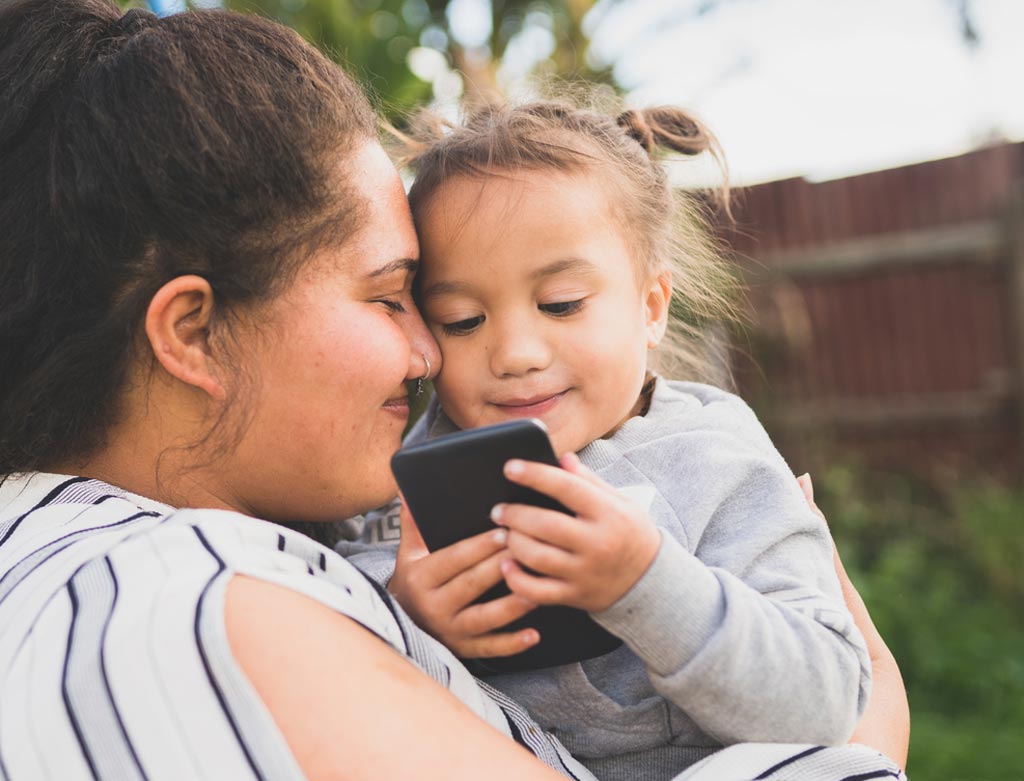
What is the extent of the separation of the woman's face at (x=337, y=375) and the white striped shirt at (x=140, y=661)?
0.35 m

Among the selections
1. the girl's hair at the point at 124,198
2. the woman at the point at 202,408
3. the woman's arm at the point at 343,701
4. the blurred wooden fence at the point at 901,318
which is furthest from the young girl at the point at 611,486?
the blurred wooden fence at the point at 901,318

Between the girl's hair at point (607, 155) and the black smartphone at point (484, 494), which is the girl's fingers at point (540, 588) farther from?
the girl's hair at point (607, 155)

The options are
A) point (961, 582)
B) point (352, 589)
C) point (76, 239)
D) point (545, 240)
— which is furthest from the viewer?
point (961, 582)

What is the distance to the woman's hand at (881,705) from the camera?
5.50ft

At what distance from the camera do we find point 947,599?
5.60 meters

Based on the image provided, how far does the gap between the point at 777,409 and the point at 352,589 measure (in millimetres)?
6300

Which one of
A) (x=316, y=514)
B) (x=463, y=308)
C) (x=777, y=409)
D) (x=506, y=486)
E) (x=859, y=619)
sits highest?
(x=463, y=308)

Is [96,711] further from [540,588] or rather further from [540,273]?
[540,273]

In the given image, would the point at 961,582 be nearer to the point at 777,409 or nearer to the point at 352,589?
the point at 777,409

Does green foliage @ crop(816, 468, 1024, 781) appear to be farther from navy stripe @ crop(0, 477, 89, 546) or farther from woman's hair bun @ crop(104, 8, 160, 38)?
woman's hair bun @ crop(104, 8, 160, 38)

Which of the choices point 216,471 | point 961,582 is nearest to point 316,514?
point 216,471

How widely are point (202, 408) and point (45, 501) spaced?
10.1 inches

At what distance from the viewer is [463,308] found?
185 cm

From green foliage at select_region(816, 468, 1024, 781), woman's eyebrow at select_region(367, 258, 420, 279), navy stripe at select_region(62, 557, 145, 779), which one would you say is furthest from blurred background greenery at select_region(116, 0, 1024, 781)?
navy stripe at select_region(62, 557, 145, 779)
